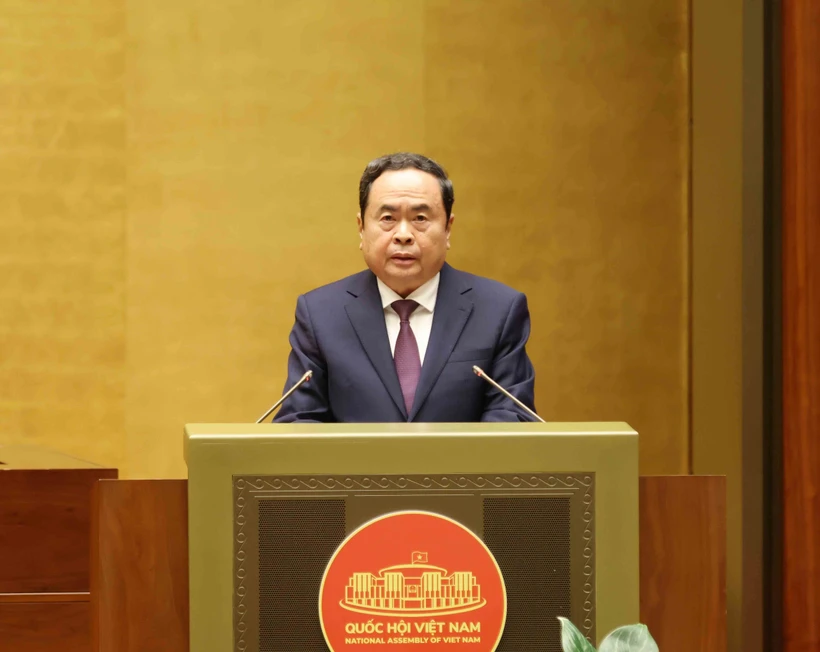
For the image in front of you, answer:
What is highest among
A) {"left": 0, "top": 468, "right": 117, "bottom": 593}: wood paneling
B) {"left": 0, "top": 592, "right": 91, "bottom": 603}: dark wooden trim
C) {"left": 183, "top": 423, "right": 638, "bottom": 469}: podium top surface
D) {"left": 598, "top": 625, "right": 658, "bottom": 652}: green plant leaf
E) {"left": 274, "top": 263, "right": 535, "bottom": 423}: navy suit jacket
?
{"left": 274, "top": 263, "right": 535, "bottom": 423}: navy suit jacket

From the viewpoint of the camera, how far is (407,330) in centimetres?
222

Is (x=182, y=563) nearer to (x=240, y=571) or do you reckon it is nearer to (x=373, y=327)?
(x=240, y=571)

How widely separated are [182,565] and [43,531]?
3.25 feet

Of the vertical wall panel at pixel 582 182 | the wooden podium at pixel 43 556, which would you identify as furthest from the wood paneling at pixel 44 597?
the vertical wall panel at pixel 582 182

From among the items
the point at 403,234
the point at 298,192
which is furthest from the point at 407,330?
the point at 298,192

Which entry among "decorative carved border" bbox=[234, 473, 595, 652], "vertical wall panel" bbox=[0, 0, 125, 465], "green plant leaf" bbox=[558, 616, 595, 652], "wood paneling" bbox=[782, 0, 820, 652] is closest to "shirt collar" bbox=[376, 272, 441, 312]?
"decorative carved border" bbox=[234, 473, 595, 652]

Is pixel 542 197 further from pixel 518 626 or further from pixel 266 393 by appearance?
pixel 518 626

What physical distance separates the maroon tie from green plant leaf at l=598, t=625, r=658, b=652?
43.7 inches

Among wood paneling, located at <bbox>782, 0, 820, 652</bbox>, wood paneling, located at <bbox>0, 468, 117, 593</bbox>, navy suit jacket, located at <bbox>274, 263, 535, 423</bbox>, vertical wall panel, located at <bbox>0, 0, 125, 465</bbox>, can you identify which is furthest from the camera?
vertical wall panel, located at <bbox>0, 0, 125, 465</bbox>

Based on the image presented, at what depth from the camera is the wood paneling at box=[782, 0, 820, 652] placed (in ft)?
8.79

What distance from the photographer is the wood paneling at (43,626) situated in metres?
2.35

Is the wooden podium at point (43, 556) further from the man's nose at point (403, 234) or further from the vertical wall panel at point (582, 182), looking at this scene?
the vertical wall panel at point (582, 182)

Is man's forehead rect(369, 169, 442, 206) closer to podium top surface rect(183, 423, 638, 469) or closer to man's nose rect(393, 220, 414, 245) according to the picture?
man's nose rect(393, 220, 414, 245)

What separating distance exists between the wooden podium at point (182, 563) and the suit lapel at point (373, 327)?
675mm
